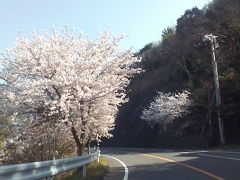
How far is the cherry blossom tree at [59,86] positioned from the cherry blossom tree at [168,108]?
93.4 ft

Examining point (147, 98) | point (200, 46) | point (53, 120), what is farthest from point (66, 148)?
point (147, 98)

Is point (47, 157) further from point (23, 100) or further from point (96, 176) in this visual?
point (96, 176)

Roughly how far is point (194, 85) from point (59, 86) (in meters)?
37.5

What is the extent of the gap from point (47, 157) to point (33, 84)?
7.17 m

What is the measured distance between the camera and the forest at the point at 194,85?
44219 mm

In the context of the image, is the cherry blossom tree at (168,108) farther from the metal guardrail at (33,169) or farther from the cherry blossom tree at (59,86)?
the metal guardrail at (33,169)

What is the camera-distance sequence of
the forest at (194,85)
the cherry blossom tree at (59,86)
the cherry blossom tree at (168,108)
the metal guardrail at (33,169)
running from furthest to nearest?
the cherry blossom tree at (168,108), the forest at (194,85), the cherry blossom tree at (59,86), the metal guardrail at (33,169)

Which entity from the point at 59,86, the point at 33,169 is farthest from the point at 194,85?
the point at 33,169

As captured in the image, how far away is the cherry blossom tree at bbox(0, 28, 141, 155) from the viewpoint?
18.0 m

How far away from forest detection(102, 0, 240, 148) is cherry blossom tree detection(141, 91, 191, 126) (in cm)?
93

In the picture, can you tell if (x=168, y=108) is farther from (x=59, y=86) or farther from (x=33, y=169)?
(x=33, y=169)

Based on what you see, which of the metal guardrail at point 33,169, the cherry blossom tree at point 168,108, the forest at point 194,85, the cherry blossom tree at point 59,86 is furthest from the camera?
the cherry blossom tree at point 168,108

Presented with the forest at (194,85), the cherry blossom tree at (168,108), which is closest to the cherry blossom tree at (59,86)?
the forest at (194,85)

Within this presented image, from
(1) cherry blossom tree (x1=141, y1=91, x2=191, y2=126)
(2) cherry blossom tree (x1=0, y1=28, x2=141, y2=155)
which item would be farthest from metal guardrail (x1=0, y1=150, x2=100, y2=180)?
(1) cherry blossom tree (x1=141, y1=91, x2=191, y2=126)
